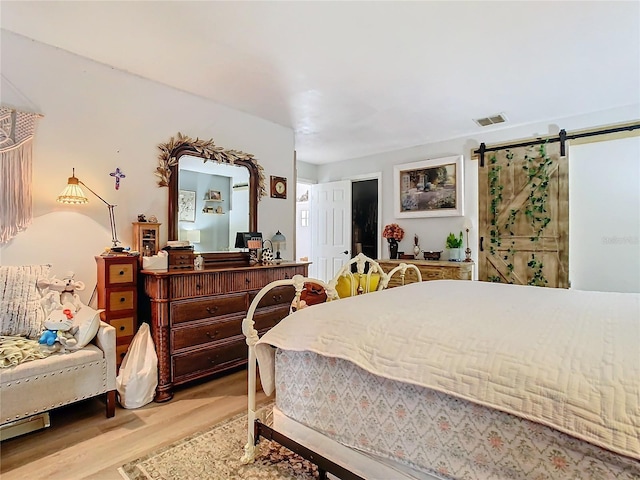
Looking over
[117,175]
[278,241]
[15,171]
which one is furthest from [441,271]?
[15,171]

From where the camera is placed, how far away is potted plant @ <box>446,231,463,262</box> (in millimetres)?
4324

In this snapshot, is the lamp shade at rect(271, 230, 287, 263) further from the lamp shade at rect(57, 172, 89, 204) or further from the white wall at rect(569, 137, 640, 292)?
the white wall at rect(569, 137, 640, 292)

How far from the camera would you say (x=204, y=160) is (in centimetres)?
334

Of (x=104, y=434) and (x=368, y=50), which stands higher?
(x=368, y=50)

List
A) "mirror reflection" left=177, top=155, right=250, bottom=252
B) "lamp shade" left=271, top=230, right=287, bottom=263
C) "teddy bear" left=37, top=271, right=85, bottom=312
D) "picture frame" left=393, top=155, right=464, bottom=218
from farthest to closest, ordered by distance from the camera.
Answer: "picture frame" left=393, top=155, right=464, bottom=218 < "lamp shade" left=271, top=230, right=287, bottom=263 < "mirror reflection" left=177, top=155, right=250, bottom=252 < "teddy bear" left=37, top=271, right=85, bottom=312

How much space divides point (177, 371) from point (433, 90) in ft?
10.4

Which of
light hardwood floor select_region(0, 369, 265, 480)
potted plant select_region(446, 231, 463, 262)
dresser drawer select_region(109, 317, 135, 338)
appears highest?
potted plant select_region(446, 231, 463, 262)

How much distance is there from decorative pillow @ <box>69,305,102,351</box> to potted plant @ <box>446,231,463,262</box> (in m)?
3.73

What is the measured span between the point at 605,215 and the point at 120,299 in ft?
14.8

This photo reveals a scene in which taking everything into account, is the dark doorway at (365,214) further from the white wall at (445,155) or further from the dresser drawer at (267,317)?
the dresser drawer at (267,317)

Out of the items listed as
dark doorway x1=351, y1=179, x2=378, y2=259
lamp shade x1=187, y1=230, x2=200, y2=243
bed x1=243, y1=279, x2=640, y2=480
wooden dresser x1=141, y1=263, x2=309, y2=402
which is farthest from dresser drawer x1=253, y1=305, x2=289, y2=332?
dark doorway x1=351, y1=179, x2=378, y2=259

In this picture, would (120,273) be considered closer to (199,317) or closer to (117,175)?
(199,317)

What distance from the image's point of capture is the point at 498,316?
1447 millimetres

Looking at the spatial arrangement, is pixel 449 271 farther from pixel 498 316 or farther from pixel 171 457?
pixel 171 457
